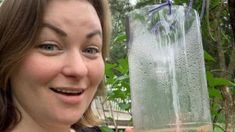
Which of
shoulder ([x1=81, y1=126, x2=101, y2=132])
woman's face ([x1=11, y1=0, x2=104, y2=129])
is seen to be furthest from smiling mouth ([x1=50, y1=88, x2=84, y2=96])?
shoulder ([x1=81, y1=126, x2=101, y2=132])

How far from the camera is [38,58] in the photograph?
892 mm

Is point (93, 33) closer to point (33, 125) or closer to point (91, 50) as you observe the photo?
point (91, 50)

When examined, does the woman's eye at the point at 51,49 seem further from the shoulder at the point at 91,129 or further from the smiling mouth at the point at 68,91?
the shoulder at the point at 91,129

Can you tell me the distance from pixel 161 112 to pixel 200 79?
0.48ft

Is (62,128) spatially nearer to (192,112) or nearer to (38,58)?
(38,58)

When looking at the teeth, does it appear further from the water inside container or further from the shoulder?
the shoulder

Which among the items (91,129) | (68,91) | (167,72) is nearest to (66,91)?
(68,91)

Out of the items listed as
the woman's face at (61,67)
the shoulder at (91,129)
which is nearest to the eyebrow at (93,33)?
the woman's face at (61,67)

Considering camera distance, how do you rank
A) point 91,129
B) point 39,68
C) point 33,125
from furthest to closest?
point 91,129
point 33,125
point 39,68

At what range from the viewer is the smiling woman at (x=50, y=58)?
89cm

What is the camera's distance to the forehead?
2.97 feet

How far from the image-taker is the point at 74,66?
89cm

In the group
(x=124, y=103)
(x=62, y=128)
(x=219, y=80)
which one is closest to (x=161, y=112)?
(x=62, y=128)

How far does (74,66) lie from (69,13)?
4.5 inches
